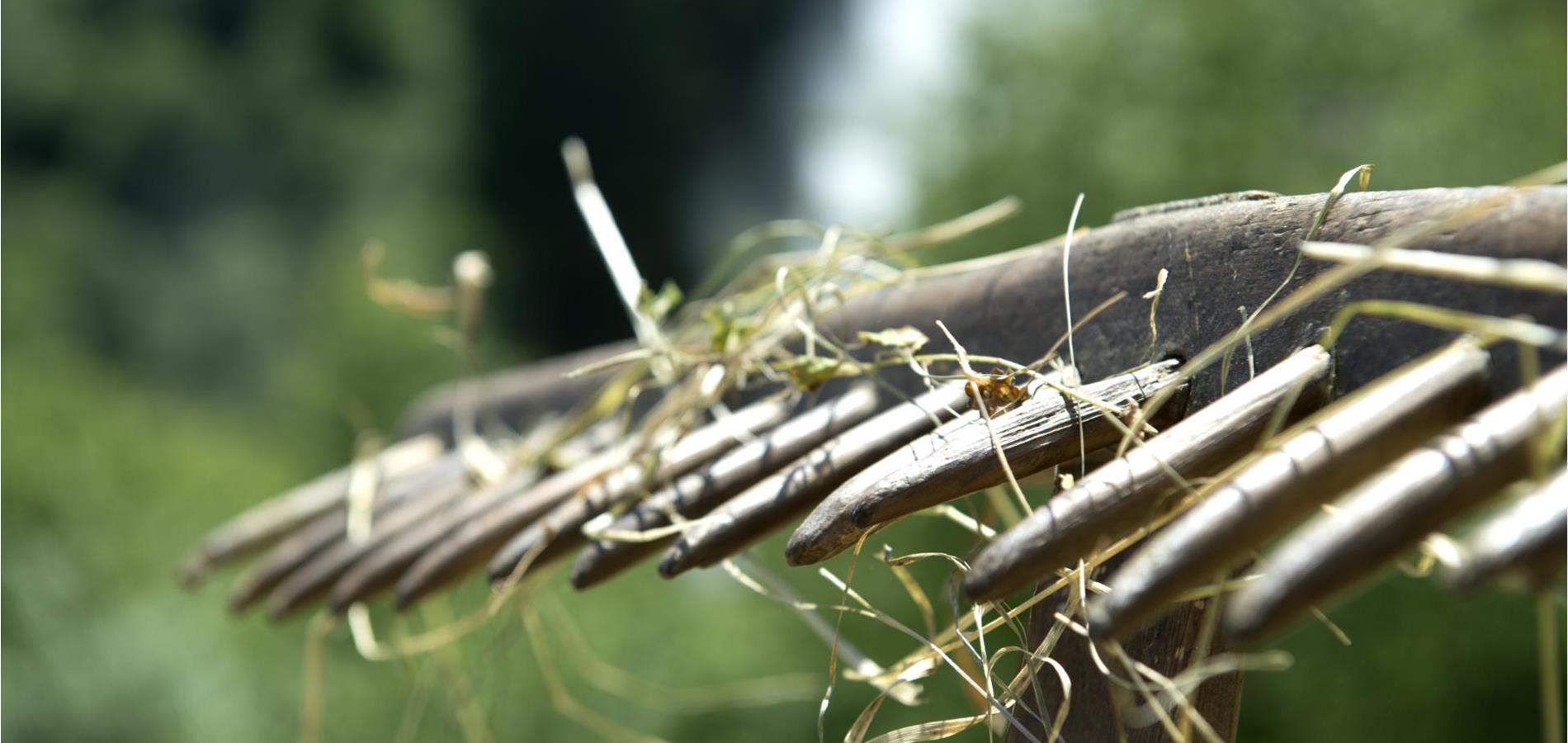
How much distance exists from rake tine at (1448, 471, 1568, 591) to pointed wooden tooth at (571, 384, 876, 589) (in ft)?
1.10

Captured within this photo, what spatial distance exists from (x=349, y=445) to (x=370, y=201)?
2.82m

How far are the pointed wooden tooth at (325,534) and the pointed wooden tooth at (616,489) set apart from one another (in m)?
0.28

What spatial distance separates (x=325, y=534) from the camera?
2.96ft

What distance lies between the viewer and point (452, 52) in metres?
7.00

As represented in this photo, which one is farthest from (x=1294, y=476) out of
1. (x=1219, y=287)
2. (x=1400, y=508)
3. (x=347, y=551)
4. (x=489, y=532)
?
(x=347, y=551)

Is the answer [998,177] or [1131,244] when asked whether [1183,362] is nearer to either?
[1131,244]

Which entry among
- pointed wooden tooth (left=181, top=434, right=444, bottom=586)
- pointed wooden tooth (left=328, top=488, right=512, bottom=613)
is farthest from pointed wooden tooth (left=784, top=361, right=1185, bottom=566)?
pointed wooden tooth (left=181, top=434, right=444, bottom=586)

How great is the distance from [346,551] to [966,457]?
0.54 meters

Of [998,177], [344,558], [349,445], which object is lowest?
[349,445]

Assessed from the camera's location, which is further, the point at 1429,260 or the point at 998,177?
the point at 998,177

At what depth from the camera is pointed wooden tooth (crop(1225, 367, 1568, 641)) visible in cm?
26

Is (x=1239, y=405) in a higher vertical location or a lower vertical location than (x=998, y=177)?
higher

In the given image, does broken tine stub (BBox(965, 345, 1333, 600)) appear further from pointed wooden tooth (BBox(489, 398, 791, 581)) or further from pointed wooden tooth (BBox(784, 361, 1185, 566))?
pointed wooden tooth (BBox(489, 398, 791, 581))

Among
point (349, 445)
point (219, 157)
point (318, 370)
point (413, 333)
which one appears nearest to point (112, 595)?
point (349, 445)
